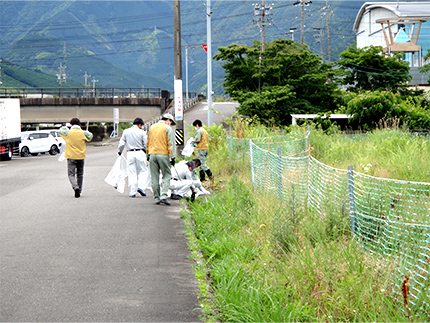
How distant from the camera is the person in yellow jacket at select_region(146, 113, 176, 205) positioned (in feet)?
39.5

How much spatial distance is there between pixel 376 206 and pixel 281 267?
2.01 metres

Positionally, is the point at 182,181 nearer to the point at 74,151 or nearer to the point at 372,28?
the point at 74,151

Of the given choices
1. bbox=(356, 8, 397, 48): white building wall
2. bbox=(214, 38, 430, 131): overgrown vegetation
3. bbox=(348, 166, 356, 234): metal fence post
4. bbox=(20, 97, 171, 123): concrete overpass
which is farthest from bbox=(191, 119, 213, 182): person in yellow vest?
bbox=(356, 8, 397, 48): white building wall

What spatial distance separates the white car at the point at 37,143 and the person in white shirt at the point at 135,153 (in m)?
25.4

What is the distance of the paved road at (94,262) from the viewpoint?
5.37 m

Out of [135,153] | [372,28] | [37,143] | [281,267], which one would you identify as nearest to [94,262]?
[281,267]

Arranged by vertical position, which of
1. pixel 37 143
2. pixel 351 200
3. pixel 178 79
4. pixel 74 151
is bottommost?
Answer: pixel 351 200

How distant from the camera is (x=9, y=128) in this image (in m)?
30.8

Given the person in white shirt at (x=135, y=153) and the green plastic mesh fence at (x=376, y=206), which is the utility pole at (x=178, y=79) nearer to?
the green plastic mesh fence at (x=376, y=206)

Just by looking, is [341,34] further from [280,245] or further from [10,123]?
[280,245]

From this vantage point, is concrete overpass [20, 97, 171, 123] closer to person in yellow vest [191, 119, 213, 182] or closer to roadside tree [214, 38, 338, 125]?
roadside tree [214, 38, 338, 125]

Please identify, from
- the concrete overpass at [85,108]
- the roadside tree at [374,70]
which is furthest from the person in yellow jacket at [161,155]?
the concrete overpass at [85,108]

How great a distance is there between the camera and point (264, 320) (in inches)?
192

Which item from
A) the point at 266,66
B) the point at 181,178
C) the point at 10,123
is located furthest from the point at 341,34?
the point at 181,178
